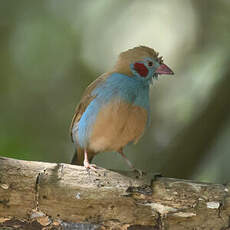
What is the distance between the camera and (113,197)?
11.6 feet

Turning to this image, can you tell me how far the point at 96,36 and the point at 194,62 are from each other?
1.46 metres

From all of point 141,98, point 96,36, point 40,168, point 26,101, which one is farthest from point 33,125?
point 40,168

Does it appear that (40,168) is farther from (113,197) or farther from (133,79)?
(133,79)

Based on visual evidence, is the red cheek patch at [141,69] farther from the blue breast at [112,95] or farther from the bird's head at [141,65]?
the blue breast at [112,95]

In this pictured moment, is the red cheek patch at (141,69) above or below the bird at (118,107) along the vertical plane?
above

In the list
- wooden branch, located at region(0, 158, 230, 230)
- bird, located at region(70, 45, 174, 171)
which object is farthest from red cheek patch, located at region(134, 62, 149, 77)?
wooden branch, located at region(0, 158, 230, 230)

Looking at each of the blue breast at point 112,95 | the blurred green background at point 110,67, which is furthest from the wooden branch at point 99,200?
the blurred green background at point 110,67

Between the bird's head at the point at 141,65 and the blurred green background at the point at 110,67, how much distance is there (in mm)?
990

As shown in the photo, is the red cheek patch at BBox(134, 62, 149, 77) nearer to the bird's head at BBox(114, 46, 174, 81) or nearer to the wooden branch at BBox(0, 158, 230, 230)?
the bird's head at BBox(114, 46, 174, 81)

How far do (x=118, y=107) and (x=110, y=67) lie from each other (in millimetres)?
2525

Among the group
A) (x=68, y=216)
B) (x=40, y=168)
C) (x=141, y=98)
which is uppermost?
(x=141, y=98)

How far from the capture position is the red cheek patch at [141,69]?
15.8 ft

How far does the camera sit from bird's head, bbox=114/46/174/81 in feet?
15.8

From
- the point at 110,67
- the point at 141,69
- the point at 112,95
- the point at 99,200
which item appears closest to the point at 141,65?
the point at 141,69
